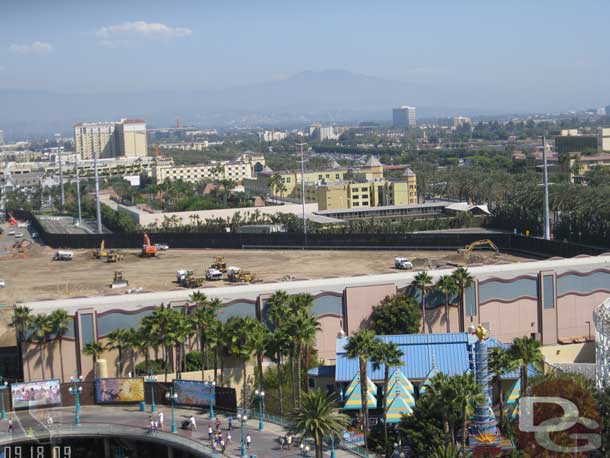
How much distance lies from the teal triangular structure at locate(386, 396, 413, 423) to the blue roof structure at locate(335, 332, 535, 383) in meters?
1.78

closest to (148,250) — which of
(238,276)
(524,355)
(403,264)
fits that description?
(238,276)

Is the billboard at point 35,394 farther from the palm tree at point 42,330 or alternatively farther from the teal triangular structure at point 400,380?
the teal triangular structure at point 400,380

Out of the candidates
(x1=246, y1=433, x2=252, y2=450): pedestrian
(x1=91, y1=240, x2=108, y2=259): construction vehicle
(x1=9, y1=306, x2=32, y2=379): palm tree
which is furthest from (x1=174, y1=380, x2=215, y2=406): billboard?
(x1=91, y1=240, x2=108, y2=259): construction vehicle

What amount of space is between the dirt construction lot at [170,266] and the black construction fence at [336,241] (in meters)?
0.74

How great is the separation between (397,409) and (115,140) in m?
178

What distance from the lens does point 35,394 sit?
25.0m

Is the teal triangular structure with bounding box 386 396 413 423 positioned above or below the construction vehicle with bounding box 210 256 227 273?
below

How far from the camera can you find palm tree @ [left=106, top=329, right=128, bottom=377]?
1073 inches

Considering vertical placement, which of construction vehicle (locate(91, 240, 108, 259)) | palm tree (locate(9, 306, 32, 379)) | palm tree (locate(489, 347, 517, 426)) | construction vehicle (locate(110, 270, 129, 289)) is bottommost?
construction vehicle (locate(110, 270, 129, 289))

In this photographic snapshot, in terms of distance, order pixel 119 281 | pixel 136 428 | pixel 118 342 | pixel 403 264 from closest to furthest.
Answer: pixel 136 428 → pixel 118 342 → pixel 119 281 → pixel 403 264

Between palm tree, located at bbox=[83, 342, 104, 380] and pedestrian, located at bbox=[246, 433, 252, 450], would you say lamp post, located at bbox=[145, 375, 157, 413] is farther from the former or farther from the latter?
pedestrian, located at bbox=[246, 433, 252, 450]

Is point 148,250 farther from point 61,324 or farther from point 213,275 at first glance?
point 61,324

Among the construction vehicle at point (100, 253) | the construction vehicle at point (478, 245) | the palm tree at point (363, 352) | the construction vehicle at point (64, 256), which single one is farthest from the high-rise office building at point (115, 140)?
the palm tree at point (363, 352)

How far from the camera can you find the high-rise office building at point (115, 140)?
188 m
